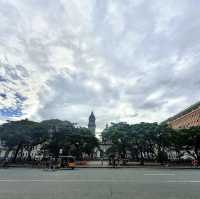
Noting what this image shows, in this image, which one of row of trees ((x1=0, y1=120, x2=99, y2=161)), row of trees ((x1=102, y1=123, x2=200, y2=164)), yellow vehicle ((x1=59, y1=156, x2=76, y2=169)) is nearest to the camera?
yellow vehicle ((x1=59, y1=156, x2=76, y2=169))

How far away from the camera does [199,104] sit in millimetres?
78625

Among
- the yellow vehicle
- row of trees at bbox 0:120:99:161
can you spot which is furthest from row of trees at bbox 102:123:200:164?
the yellow vehicle

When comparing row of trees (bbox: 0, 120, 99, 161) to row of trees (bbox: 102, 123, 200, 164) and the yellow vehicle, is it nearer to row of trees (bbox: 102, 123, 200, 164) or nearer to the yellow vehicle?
row of trees (bbox: 102, 123, 200, 164)

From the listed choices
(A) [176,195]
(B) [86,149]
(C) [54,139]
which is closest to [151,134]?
(B) [86,149]

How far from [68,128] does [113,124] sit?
30.1 feet

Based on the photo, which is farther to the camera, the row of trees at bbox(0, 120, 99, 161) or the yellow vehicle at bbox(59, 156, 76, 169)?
the row of trees at bbox(0, 120, 99, 161)

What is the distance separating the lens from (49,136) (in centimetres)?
4547

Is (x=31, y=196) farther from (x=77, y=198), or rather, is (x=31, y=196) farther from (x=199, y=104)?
(x=199, y=104)

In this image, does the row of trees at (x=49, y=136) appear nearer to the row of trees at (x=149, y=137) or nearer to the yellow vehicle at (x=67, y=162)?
the row of trees at (x=149, y=137)

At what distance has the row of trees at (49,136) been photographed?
42.2 m

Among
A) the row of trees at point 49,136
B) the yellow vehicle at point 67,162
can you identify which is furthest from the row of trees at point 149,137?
the yellow vehicle at point 67,162

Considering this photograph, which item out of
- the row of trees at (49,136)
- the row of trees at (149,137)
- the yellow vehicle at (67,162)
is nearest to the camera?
the yellow vehicle at (67,162)

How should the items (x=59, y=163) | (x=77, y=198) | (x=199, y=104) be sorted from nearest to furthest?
(x=77, y=198), (x=59, y=163), (x=199, y=104)

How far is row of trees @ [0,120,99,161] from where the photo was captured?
139 feet
